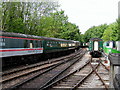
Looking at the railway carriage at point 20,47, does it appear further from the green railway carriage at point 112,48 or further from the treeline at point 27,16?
the green railway carriage at point 112,48

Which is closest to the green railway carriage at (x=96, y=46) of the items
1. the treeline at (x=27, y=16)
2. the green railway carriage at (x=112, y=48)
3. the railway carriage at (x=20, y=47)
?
the green railway carriage at (x=112, y=48)

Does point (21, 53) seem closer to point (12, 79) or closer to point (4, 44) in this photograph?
point (4, 44)

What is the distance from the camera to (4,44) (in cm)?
1133

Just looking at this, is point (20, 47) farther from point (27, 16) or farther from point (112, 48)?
point (112, 48)

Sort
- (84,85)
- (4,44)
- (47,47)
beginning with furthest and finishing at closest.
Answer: (47,47) < (4,44) < (84,85)

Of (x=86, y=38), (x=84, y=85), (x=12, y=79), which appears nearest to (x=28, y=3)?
(x=12, y=79)

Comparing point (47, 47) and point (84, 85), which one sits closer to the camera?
point (84, 85)

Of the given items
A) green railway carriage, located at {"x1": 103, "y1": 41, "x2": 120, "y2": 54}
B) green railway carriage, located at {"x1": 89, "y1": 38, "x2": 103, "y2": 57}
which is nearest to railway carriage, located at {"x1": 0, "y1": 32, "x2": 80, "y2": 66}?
green railway carriage, located at {"x1": 89, "y1": 38, "x2": 103, "y2": 57}

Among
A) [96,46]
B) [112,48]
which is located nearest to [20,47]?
[96,46]

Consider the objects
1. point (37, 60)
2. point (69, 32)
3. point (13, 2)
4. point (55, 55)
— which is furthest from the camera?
point (69, 32)

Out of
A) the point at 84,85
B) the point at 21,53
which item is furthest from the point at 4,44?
the point at 84,85

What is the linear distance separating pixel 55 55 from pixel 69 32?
2293 centimetres

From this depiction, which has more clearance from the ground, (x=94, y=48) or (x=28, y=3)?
(x=28, y=3)

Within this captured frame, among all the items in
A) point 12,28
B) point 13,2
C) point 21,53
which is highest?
point 13,2
